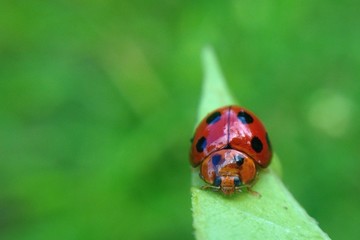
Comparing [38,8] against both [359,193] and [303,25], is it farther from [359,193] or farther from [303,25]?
[359,193]

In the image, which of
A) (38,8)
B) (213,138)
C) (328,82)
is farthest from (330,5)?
(213,138)

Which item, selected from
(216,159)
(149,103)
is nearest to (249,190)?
(216,159)

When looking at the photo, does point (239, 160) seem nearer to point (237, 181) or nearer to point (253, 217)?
point (237, 181)

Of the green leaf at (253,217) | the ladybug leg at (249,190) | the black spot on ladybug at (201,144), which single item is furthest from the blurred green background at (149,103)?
the green leaf at (253,217)

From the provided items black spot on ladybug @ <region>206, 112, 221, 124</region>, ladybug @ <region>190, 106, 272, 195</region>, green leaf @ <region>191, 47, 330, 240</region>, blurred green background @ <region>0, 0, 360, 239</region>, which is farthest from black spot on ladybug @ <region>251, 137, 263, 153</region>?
blurred green background @ <region>0, 0, 360, 239</region>

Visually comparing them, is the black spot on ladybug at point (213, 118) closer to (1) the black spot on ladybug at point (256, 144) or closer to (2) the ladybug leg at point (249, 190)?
(1) the black spot on ladybug at point (256, 144)
